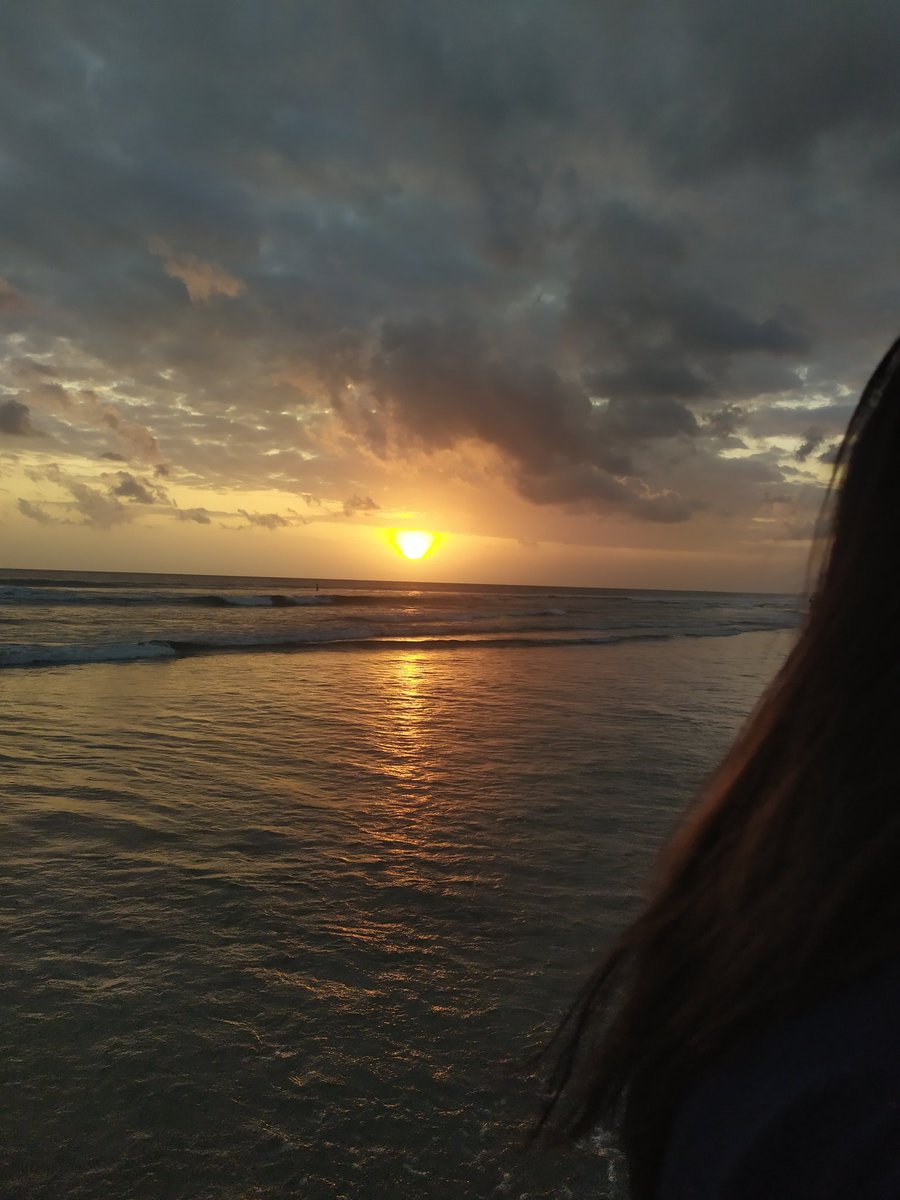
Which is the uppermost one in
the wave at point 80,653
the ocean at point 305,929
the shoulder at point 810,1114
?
the shoulder at point 810,1114

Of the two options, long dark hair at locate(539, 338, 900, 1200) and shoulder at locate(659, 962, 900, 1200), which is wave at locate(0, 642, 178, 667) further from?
shoulder at locate(659, 962, 900, 1200)

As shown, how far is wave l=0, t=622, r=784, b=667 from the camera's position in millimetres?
17797

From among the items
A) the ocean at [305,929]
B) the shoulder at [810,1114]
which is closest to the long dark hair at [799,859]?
the shoulder at [810,1114]

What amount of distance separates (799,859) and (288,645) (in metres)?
22.4

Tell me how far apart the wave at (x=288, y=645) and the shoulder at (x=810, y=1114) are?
18730 millimetres

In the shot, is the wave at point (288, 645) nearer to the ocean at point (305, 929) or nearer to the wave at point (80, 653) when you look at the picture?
the wave at point (80, 653)

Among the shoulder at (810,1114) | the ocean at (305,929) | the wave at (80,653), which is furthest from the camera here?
the wave at (80,653)

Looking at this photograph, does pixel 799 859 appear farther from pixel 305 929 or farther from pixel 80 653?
pixel 80 653

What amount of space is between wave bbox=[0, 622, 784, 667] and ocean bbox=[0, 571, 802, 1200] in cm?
685

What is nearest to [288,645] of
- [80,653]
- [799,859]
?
[80,653]

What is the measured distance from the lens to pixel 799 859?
2.68ft

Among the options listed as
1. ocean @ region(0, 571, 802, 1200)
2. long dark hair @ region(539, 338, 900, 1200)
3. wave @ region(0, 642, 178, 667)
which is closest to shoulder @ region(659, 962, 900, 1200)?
long dark hair @ region(539, 338, 900, 1200)

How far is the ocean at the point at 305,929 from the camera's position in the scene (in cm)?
265

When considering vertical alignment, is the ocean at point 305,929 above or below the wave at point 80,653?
below
